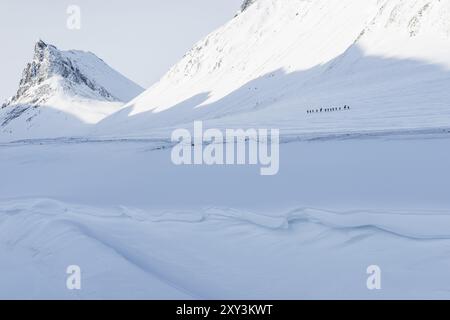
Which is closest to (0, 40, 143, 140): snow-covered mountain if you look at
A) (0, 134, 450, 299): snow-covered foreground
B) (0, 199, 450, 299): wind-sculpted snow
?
(0, 134, 450, 299): snow-covered foreground

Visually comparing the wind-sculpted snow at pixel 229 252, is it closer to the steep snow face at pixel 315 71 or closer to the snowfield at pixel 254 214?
the snowfield at pixel 254 214

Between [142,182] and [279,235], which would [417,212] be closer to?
[279,235]

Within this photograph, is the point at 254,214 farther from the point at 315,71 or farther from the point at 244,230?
the point at 315,71

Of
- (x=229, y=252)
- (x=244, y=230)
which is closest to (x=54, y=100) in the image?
(x=244, y=230)

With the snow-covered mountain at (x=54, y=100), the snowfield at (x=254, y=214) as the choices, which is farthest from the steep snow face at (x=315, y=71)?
the snow-covered mountain at (x=54, y=100)
